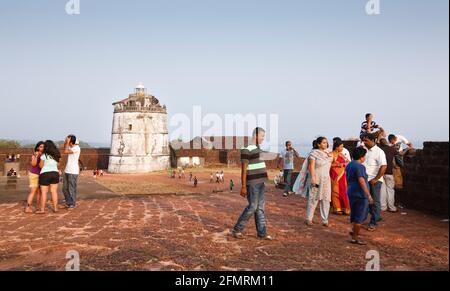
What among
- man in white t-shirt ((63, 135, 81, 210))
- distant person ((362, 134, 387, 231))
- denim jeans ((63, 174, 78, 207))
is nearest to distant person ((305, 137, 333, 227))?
distant person ((362, 134, 387, 231))

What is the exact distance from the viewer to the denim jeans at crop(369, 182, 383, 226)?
5559 millimetres

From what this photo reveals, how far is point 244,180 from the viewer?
4898mm

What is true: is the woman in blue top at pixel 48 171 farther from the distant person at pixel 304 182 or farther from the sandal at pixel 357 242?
the sandal at pixel 357 242

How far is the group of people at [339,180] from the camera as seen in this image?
4789mm

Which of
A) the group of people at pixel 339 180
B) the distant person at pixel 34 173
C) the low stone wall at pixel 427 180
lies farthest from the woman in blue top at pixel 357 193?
the distant person at pixel 34 173

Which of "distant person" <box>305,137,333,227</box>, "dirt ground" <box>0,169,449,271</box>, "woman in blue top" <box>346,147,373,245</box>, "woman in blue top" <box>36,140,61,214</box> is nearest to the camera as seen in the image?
"dirt ground" <box>0,169,449,271</box>

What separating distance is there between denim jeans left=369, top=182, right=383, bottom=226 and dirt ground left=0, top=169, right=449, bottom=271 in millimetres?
233

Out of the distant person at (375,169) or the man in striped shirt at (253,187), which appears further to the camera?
the distant person at (375,169)

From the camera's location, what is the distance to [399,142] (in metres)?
7.44

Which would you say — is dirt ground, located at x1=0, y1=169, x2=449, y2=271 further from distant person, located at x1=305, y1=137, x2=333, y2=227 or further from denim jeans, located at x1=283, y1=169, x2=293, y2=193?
denim jeans, located at x1=283, y1=169, x2=293, y2=193
